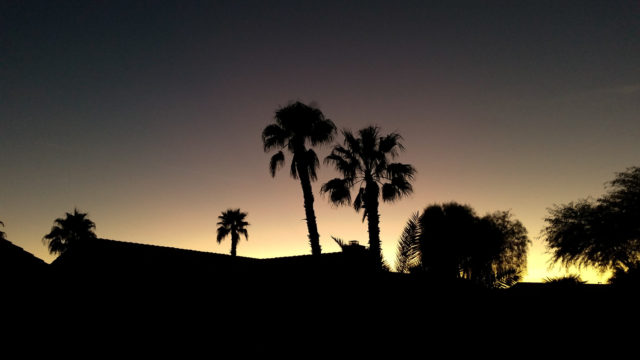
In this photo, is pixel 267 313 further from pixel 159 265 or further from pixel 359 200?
pixel 359 200

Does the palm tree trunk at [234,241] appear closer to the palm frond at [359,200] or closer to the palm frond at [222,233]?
the palm frond at [222,233]

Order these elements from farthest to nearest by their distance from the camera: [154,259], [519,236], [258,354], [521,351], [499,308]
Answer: [519,236] → [499,308] → [521,351] → [154,259] → [258,354]

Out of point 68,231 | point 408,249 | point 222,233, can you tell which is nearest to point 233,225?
point 222,233

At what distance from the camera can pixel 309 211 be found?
69.7ft

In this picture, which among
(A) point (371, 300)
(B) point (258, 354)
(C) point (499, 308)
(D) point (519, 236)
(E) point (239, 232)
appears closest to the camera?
(B) point (258, 354)

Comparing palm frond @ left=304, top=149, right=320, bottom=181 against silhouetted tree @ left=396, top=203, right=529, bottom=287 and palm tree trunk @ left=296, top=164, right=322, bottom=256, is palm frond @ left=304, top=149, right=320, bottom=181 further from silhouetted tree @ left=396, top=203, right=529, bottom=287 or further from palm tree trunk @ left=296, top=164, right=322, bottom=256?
silhouetted tree @ left=396, top=203, right=529, bottom=287

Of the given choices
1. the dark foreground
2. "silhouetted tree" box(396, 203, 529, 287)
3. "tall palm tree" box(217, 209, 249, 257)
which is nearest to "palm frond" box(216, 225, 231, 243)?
"tall palm tree" box(217, 209, 249, 257)

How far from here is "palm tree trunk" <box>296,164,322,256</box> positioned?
2075cm

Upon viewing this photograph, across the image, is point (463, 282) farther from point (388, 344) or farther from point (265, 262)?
point (265, 262)

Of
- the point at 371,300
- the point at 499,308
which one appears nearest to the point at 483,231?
the point at 499,308

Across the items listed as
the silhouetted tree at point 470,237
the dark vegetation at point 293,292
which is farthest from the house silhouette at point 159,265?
the silhouetted tree at point 470,237

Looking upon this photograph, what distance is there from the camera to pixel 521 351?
32.6ft

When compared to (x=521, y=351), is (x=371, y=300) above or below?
above

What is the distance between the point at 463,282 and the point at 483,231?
2973 cm
